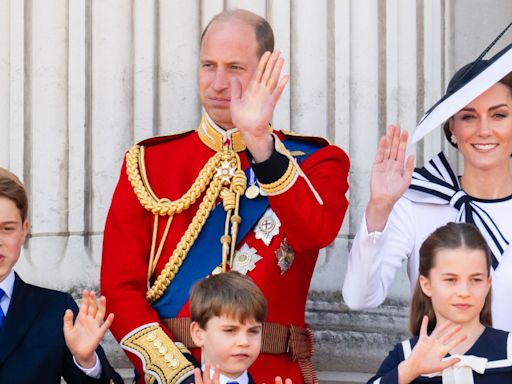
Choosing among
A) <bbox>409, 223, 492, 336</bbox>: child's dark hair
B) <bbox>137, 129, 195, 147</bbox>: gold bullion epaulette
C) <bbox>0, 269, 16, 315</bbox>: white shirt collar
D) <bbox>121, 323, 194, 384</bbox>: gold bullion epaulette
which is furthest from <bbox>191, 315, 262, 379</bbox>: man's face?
<bbox>137, 129, 195, 147</bbox>: gold bullion epaulette

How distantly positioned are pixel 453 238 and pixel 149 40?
1.65m

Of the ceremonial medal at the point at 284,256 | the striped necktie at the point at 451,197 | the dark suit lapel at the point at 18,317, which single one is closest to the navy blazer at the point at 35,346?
the dark suit lapel at the point at 18,317

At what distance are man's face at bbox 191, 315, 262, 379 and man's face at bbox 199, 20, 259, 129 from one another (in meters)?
0.84

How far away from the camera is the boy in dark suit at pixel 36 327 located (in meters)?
4.91

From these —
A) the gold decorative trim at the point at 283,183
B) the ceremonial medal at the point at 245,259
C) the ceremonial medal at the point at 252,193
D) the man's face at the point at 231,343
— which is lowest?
the man's face at the point at 231,343

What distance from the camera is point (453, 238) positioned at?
16.1 feet

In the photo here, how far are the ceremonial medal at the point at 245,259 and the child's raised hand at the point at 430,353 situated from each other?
0.78 m

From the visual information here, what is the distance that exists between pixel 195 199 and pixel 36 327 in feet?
2.26

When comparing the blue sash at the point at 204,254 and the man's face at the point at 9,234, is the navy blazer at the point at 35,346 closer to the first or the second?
the man's face at the point at 9,234

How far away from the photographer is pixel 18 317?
505 centimetres

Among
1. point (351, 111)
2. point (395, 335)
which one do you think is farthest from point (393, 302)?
point (351, 111)

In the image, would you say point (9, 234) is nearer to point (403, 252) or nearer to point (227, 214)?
point (227, 214)

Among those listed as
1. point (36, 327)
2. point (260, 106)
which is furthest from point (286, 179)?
point (36, 327)

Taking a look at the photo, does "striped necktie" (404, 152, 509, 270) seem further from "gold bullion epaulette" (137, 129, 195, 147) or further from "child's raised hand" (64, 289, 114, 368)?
"child's raised hand" (64, 289, 114, 368)
